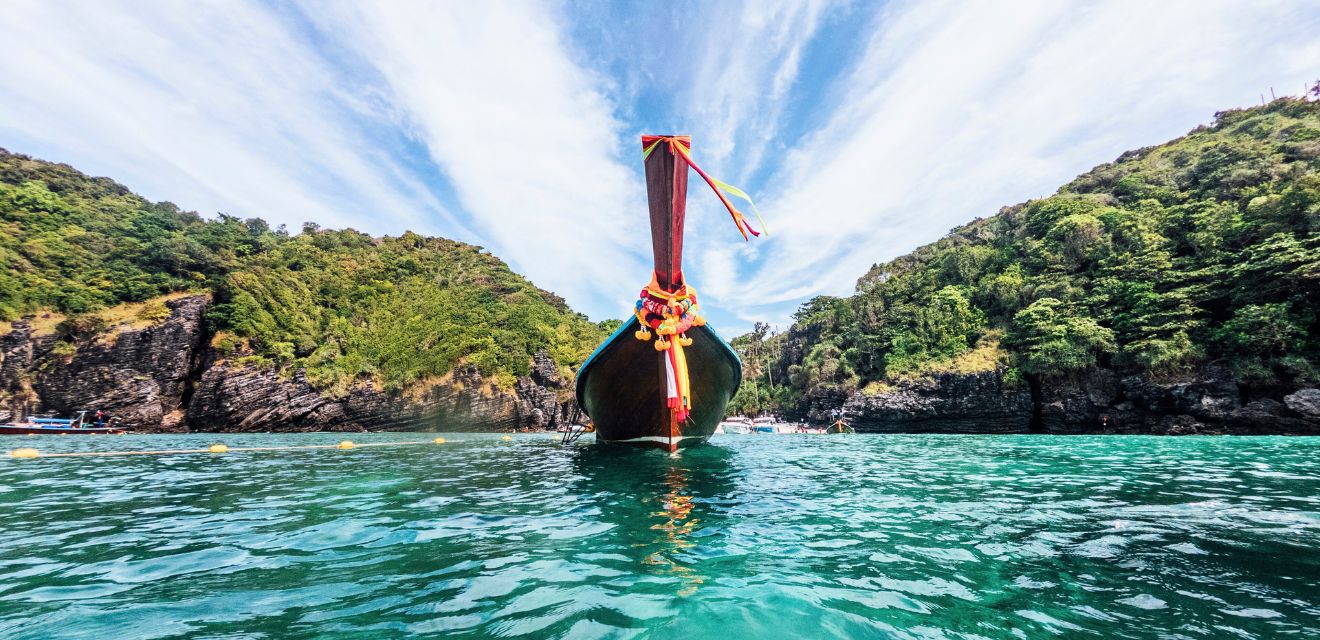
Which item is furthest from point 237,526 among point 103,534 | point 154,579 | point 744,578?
point 744,578

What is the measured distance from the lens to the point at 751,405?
64938mm

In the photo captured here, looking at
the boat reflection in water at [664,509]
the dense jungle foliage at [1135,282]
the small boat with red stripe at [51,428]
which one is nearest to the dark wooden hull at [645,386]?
the boat reflection in water at [664,509]

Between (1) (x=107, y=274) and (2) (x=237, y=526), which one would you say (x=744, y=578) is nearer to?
(2) (x=237, y=526)

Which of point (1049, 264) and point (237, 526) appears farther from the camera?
point (1049, 264)

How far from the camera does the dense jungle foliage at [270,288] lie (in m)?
38.4

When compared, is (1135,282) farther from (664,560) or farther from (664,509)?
(664,560)

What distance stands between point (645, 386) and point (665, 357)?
2.68 meters

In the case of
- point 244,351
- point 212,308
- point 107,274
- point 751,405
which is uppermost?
point 107,274

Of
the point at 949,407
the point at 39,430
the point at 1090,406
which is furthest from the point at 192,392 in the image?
the point at 1090,406

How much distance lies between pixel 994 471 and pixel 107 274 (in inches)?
2386

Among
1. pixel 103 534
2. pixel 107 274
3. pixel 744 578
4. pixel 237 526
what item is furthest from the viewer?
pixel 107 274

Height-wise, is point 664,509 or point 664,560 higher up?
point 664,560

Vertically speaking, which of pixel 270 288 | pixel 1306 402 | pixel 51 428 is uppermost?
pixel 270 288

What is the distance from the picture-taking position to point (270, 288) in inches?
1800
